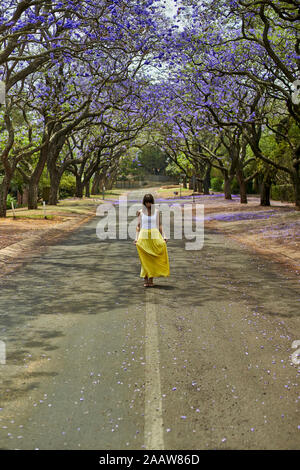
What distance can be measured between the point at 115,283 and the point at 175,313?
256cm

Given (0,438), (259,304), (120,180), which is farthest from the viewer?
(120,180)

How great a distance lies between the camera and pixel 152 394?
4.35 m

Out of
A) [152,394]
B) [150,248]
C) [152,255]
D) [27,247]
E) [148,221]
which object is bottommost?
[152,394]

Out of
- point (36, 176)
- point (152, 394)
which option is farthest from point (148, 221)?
point (36, 176)

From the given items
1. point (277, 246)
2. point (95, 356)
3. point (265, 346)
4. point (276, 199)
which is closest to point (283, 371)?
point (265, 346)

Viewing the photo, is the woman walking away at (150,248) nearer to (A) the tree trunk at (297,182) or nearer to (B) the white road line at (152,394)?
(B) the white road line at (152,394)

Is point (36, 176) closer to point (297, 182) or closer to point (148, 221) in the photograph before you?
point (297, 182)

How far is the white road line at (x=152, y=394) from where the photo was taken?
11.7 feet

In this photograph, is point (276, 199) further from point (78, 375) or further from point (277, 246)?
point (78, 375)

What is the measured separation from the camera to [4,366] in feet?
16.9

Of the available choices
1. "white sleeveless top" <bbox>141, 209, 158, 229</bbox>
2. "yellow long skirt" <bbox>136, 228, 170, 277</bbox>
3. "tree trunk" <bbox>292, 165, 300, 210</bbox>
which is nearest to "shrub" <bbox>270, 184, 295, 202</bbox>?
"tree trunk" <bbox>292, 165, 300, 210</bbox>

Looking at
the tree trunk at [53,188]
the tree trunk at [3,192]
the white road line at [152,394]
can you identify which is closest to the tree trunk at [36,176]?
the tree trunk at [3,192]

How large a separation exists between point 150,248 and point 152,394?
16.7ft

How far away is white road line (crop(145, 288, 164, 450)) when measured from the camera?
3.56 meters
